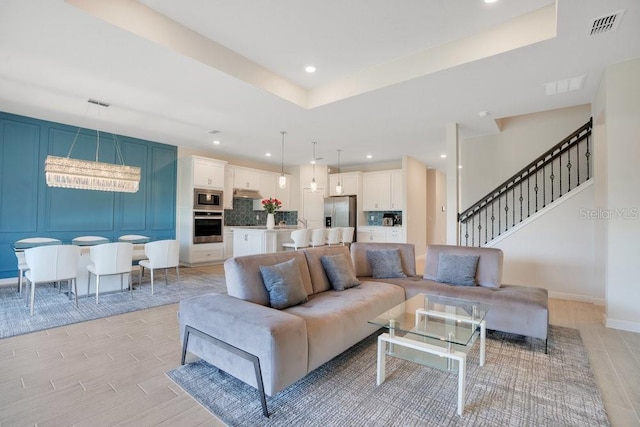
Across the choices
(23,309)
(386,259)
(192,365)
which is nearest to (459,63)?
(386,259)

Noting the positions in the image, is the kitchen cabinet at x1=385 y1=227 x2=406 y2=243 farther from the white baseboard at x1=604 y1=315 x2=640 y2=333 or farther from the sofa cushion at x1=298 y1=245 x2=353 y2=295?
the sofa cushion at x1=298 y1=245 x2=353 y2=295

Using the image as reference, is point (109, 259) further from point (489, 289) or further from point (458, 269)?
point (489, 289)

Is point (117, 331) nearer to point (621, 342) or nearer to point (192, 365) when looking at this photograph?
point (192, 365)

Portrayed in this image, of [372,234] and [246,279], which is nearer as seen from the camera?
[246,279]

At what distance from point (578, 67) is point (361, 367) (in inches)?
152

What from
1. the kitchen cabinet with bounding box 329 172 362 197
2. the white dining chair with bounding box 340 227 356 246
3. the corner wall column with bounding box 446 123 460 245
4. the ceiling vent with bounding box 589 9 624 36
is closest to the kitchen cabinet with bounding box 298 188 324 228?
the kitchen cabinet with bounding box 329 172 362 197

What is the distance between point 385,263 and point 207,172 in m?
5.02

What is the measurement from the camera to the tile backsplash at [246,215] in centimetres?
811

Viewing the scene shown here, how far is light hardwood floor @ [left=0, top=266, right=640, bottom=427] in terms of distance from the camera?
5.94 feet

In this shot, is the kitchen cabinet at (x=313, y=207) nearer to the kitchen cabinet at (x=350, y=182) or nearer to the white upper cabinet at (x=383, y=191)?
the kitchen cabinet at (x=350, y=182)

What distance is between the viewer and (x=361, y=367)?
7.81 feet

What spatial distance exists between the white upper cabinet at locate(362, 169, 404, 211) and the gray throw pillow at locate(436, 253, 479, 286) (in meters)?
4.20

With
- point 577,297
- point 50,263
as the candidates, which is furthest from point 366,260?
point 50,263

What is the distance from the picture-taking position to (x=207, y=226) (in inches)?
278
